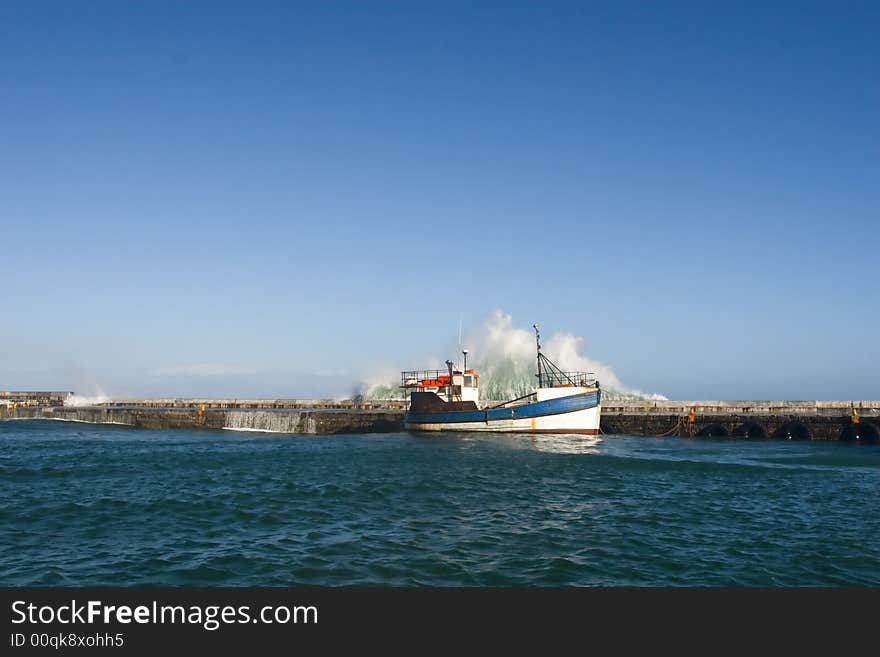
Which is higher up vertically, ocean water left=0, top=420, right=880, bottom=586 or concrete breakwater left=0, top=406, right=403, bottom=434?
concrete breakwater left=0, top=406, right=403, bottom=434

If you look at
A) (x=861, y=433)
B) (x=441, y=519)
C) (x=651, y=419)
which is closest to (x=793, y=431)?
(x=861, y=433)

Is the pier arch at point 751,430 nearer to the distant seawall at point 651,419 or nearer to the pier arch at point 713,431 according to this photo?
the distant seawall at point 651,419

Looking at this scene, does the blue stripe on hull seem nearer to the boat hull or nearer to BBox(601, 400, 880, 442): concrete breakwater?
the boat hull

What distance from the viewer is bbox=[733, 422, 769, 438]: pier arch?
2557 inches

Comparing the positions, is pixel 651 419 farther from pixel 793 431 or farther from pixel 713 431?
pixel 793 431

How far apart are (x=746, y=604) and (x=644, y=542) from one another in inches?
335

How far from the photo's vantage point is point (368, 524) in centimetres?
2297

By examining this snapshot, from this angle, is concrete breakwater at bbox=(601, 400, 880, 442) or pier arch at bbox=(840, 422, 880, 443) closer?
pier arch at bbox=(840, 422, 880, 443)

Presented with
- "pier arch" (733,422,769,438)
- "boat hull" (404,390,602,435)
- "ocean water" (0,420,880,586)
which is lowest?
"ocean water" (0,420,880,586)

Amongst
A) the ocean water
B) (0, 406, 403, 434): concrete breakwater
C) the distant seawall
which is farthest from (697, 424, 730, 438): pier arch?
(0, 406, 403, 434): concrete breakwater

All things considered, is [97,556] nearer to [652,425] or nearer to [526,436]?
[526,436]

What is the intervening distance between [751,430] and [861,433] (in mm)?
9866

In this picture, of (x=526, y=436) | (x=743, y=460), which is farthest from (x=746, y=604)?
(x=526, y=436)

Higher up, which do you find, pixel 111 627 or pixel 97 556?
pixel 111 627
